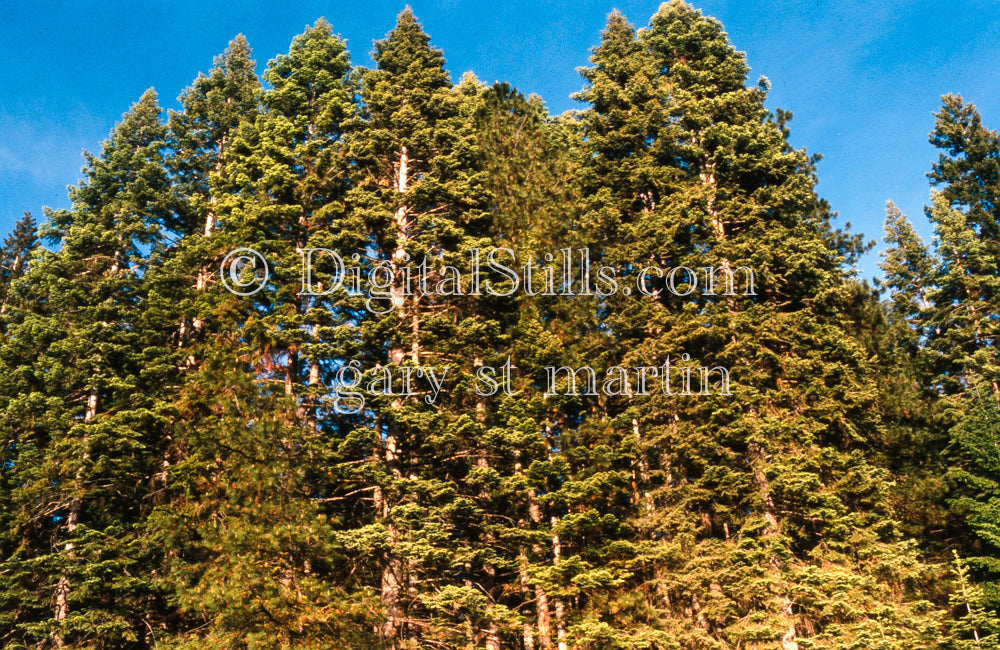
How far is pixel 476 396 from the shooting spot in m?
14.4

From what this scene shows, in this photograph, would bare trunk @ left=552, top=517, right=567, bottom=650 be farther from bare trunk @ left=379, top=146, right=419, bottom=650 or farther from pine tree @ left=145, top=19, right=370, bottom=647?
pine tree @ left=145, top=19, right=370, bottom=647

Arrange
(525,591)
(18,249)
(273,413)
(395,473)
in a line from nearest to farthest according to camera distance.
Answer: (273,413) < (525,591) < (395,473) < (18,249)

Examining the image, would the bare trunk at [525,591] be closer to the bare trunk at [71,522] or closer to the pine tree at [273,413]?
the pine tree at [273,413]

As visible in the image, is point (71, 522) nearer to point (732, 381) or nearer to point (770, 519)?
point (732, 381)

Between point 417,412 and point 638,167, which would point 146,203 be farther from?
point 638,167

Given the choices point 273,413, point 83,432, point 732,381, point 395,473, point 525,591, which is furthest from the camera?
point 83,432

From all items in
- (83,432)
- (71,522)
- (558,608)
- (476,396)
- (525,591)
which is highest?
(476,396)

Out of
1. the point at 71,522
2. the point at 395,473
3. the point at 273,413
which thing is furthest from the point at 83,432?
the point at 395,473

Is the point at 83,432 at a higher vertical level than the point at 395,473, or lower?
higher

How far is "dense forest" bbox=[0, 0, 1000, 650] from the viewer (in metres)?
12.0

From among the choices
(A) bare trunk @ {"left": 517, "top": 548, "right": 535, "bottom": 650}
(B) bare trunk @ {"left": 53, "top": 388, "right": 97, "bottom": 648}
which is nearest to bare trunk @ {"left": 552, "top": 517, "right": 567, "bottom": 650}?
(A) bare trunk @ {"left": 517, "top": 548, "right": 535, "bottom": 650}

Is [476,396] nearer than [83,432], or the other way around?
[476,396]

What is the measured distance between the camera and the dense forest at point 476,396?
12016 millimetres

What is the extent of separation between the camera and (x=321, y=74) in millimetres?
19797
